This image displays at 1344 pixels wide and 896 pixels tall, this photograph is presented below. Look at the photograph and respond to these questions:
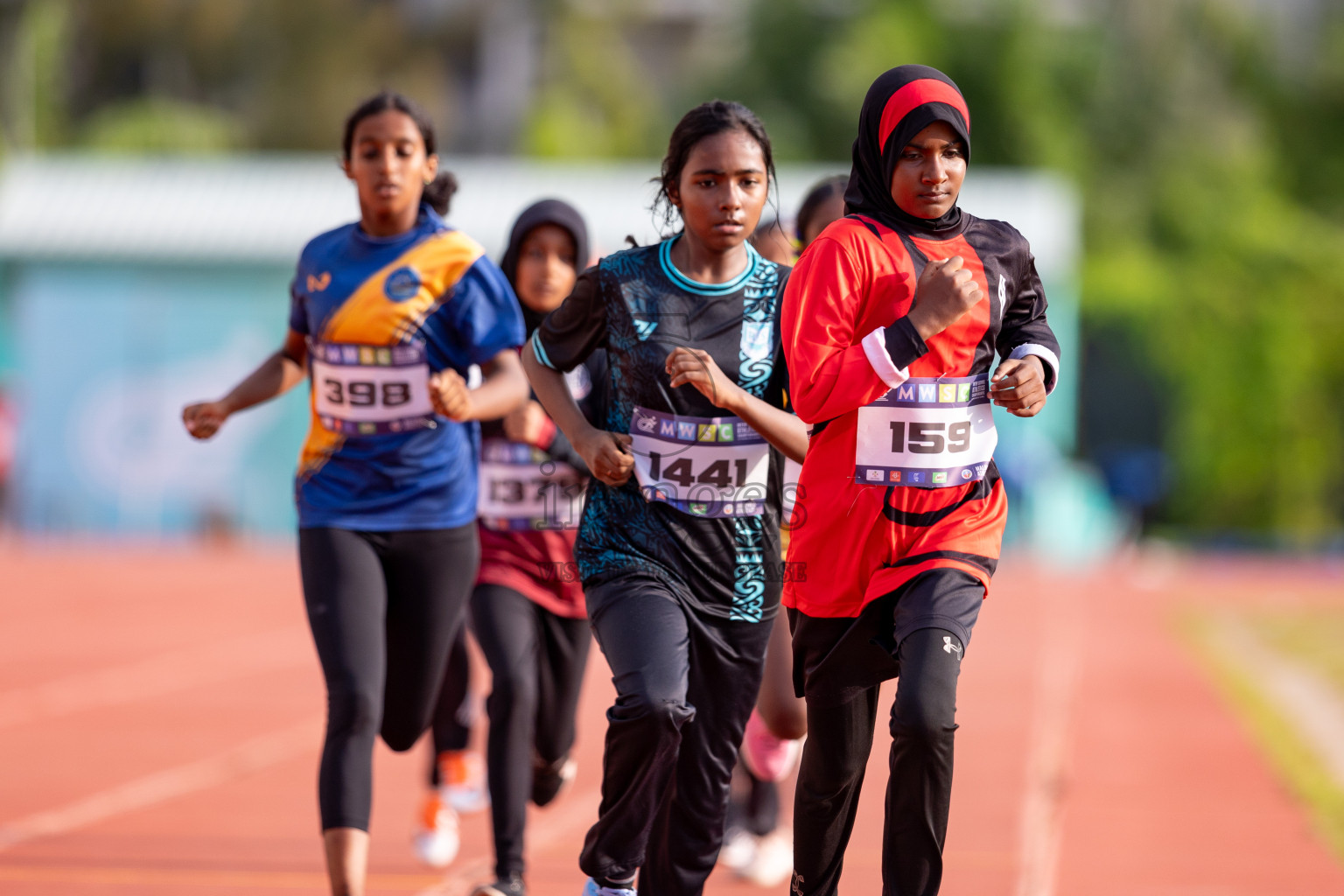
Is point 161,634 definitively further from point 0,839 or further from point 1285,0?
point 1285,0

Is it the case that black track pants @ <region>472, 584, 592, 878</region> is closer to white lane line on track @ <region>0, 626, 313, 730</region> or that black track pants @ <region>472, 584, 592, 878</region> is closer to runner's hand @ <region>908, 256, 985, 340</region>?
runner's hand @ <region>908, 256, 985, 340</region>

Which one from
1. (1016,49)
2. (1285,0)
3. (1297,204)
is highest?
(1285,0)

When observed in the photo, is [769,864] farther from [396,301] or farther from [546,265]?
[396,301]

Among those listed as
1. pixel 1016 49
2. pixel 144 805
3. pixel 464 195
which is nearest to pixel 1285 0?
pixel 1016 49

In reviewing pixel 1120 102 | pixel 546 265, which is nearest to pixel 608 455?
pixel 546 265

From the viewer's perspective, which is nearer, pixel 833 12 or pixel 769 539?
Result: pixel 769 539

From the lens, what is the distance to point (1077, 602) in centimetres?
1870

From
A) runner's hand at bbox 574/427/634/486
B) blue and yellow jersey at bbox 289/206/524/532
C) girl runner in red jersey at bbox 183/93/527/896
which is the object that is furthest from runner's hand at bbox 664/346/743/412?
blue and yellow jersey at bbox 289/206/524/532

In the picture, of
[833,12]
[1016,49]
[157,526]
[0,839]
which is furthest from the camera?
[833,12]

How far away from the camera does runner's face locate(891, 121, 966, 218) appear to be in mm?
4211

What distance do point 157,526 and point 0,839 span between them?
1978 centimetres

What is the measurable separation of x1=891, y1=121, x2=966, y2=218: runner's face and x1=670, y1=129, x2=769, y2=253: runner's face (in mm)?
427

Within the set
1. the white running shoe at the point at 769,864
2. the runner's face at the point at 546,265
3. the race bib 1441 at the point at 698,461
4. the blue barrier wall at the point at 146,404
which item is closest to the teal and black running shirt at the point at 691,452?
the race bib 1441 at the point at 698,461

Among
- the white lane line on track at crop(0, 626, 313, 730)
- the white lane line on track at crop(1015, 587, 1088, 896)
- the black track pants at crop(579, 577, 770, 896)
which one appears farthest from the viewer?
the white lane line on track at crop(0, 626, 313, 730)
